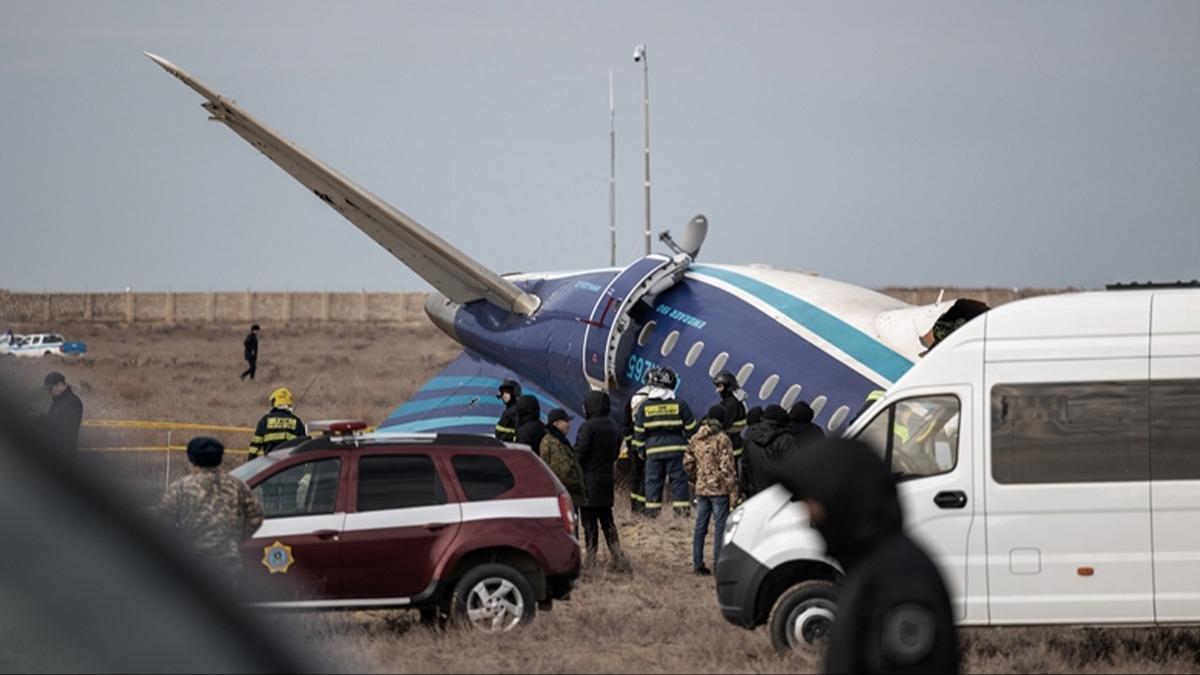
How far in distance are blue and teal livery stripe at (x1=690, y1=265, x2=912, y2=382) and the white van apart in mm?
6817

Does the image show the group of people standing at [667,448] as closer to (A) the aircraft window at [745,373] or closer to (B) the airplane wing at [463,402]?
(A) the aircraft window at [745,373]

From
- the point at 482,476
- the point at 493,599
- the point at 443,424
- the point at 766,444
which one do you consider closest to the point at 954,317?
the point at 766,444

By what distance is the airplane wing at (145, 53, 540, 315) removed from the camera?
963 inches

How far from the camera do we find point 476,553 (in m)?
12.0

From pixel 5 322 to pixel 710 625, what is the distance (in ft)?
34.0

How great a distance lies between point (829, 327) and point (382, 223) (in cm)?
828

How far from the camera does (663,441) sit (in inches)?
694

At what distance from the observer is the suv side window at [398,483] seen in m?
12.0

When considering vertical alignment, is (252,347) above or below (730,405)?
above

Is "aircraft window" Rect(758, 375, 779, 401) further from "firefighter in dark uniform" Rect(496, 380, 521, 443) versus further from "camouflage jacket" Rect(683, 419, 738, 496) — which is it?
"camouflage jacket" Rect(683, 419, 738, 496)

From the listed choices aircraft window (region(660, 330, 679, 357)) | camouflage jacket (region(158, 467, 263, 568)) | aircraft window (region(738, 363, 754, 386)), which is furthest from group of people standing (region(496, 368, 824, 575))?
camouflage jacket (region(158, 467, 263, 568))

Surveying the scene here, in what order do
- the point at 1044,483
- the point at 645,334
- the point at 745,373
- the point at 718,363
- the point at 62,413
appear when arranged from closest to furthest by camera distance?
the point at 62,413
the point at 1044,483
the point at 745,373
the point at 718,363
the point at 645,334

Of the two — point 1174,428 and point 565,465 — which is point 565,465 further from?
point 1174,428

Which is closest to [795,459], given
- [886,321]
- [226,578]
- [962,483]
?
[226,578]
